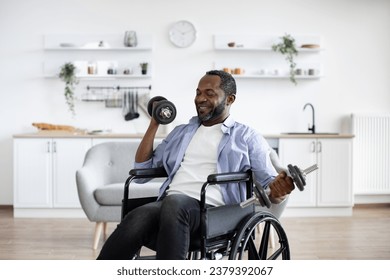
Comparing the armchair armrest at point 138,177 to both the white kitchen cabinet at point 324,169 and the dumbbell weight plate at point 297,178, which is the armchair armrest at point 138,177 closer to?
the dumbbell weight plate at point 297,178

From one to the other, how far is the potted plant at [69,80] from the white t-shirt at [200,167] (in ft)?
10.7

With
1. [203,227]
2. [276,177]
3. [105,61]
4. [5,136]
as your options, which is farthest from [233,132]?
[5,136]

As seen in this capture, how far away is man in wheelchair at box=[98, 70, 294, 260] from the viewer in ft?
7.18

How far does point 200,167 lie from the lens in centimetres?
251

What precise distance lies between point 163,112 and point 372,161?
3.89 metres

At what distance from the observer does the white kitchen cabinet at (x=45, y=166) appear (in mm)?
5207

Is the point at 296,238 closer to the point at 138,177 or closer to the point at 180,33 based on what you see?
the point at 138,177

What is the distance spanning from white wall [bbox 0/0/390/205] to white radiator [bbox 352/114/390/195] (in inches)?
9.8

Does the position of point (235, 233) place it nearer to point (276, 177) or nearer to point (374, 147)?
point (276, 177)

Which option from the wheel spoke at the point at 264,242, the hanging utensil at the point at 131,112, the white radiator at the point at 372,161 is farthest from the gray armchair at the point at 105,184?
the white radiator at the point at 372,161

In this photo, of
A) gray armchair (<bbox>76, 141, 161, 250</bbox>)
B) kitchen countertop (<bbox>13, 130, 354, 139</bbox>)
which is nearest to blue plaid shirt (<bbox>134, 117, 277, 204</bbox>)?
gray armchair (<bbox>76, 141, 161, 250</bbox>)

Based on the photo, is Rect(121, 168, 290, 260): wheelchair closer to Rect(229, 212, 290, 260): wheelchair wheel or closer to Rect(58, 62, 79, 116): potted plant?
Rect(229, 212, 290, 260): wheelchair wheel

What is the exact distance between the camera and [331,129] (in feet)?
19.1

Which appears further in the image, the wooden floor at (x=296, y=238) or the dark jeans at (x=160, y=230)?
the wooden floor at (x=296, y=238)
